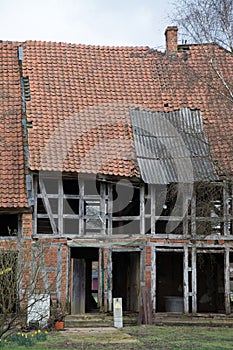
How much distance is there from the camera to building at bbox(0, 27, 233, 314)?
63.3 feet

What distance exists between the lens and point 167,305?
70.5ft

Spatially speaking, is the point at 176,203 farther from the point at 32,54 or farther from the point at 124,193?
the point at 32,54

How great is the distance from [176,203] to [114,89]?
428 cm

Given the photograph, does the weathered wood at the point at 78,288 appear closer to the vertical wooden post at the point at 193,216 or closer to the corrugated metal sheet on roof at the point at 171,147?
the vertical wooden post at the point at 193,216

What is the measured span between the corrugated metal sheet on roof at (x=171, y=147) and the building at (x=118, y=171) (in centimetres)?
3

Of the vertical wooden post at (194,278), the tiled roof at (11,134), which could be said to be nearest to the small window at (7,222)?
the tiled roof at (11,134)

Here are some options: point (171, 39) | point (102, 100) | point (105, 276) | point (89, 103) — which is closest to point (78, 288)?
point (105, 276)

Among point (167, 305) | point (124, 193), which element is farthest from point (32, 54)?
point (167, 305)

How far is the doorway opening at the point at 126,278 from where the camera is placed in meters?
21.3

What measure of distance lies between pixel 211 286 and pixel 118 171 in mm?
5758

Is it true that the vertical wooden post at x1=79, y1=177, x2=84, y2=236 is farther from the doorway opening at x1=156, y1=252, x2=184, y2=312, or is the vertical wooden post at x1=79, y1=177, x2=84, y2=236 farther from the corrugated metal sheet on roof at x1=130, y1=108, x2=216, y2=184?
the doorway opening at x1=156, y1=252, x2=184, y2=312

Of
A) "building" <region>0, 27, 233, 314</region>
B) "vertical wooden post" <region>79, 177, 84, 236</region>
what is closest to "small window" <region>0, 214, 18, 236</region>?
"building" <region>0, 27, 233, 314</region>

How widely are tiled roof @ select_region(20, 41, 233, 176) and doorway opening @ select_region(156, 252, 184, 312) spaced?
4.38m

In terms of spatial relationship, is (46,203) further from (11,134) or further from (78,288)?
(78,288)
